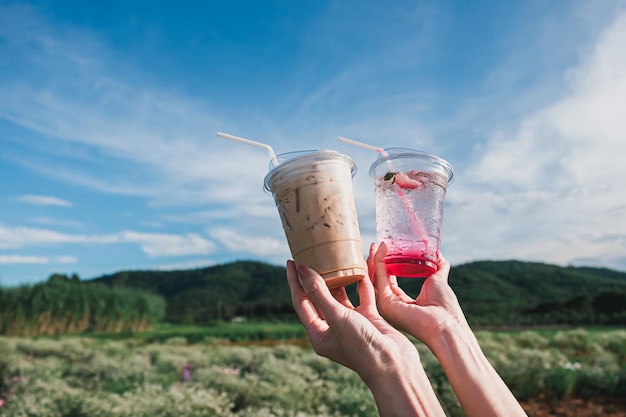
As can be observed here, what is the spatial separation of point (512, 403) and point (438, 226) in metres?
0.70

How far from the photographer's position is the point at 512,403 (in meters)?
1.69

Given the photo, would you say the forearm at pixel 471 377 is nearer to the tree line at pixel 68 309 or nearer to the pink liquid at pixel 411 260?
the pink liquid at pixel 411 260

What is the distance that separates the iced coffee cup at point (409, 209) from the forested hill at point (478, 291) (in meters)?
14.6

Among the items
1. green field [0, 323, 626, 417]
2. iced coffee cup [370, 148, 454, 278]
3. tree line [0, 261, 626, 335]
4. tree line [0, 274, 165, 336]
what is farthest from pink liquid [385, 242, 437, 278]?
tree line [0, 274, 165, 336]

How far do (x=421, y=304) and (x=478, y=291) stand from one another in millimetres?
32502

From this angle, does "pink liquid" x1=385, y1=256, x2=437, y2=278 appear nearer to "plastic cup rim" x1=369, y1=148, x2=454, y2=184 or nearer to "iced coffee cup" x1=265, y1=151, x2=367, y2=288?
"iced coffee cup" x1=265, y1=151, x2=367, y2=288

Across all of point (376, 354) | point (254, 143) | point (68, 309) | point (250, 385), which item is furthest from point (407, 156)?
point (68, 309)

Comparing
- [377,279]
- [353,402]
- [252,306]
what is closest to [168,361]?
[353,402]

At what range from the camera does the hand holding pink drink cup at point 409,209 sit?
1990 mm

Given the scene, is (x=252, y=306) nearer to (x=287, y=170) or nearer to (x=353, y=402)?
(x=353, y=402)

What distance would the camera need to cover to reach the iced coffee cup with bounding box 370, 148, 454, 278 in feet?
6.53

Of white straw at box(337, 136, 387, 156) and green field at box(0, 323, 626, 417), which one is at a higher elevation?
white straw at box(337, 136, 387, 156)

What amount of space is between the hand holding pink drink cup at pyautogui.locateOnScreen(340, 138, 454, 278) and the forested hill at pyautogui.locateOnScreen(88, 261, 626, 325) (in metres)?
14.6

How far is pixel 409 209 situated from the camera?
199 cm
